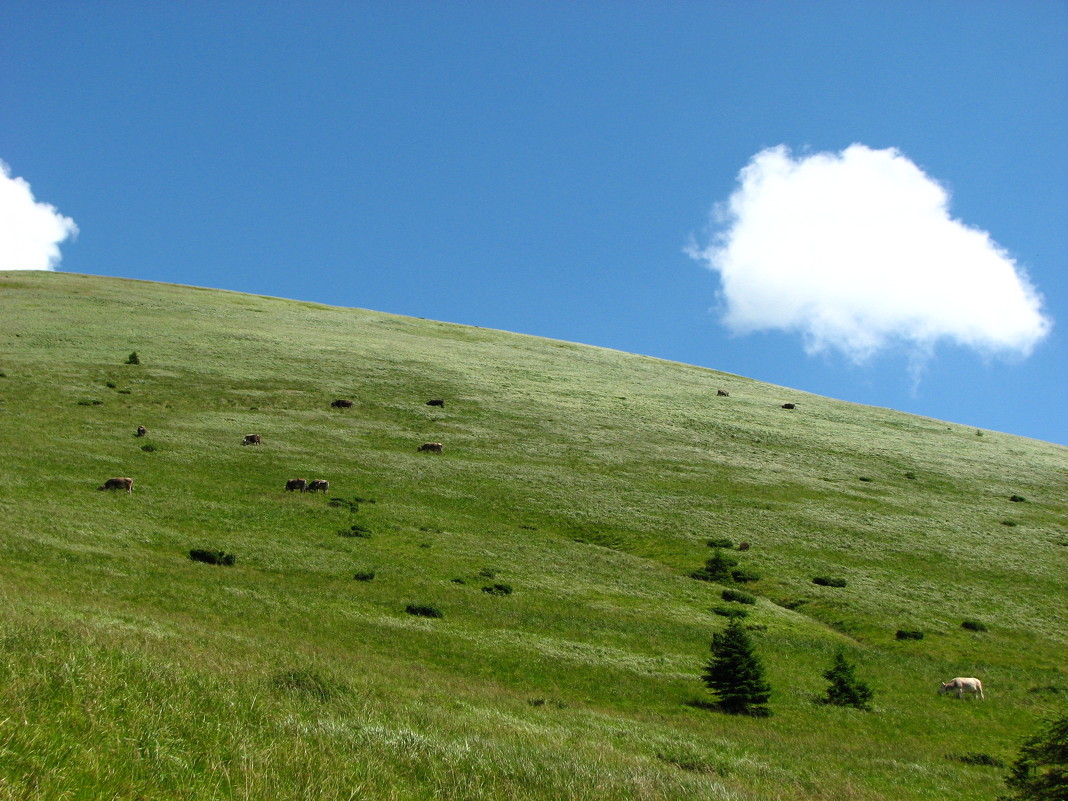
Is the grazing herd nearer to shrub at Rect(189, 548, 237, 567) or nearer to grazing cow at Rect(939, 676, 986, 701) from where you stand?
shrub at Rect(189, 548, 237, 567)

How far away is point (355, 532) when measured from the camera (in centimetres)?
4003

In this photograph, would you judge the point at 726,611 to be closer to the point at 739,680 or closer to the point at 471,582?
the point at 739,680

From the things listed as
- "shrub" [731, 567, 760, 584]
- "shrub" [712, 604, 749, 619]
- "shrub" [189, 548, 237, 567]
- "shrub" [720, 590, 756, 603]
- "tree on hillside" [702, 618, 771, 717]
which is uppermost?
"shrub" [731, 567, 760, 584]

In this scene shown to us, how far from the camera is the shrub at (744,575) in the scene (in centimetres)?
4106

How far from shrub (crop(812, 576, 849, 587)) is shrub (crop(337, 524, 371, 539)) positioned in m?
26.8

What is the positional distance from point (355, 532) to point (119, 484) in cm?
1434

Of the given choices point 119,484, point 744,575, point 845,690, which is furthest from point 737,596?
point 119,484

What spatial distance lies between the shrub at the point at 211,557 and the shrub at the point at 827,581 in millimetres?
32786

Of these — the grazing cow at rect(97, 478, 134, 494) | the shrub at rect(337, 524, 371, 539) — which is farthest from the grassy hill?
the grazing cow at rect(97, 478, 134, 494)

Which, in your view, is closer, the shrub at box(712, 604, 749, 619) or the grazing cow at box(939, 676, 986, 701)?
the grazing cow at box(939, 676, 986, 701)

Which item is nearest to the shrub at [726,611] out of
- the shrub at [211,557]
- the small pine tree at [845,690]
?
the small pine tree at [845,690]

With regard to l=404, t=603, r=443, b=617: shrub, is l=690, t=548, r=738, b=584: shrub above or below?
above

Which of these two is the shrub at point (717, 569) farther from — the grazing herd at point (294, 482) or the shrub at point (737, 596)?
the grazing herd at point (294, 482)

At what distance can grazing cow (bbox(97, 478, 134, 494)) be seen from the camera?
133 feet
